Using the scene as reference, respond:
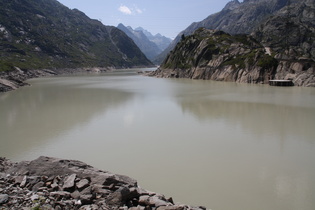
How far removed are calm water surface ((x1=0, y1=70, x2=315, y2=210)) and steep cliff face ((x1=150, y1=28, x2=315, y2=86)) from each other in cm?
4409

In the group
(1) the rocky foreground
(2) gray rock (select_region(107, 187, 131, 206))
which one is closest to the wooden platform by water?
(1) the rocky foreground

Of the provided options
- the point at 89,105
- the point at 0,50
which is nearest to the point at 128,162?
the point at 89,105

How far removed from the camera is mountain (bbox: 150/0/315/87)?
2936 inches

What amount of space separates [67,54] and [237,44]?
132m

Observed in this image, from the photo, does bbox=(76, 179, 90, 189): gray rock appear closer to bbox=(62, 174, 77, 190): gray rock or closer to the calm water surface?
bbox=(62, 174, 77, 190): gray rock

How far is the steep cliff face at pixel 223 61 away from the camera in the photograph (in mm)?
76562

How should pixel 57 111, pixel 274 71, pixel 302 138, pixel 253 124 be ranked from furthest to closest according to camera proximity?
1. pixel 274 71
2. pixel 57 111
3. pixel 253 124
4. pixel 302 138

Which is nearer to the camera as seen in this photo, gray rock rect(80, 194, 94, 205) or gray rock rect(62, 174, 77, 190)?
gray rock rect(80, 194, 94, 205)

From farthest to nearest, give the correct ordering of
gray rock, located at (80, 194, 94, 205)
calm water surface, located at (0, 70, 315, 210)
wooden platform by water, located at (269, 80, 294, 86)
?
wooden platform by water, located at (269, 80, 294, 86), calm water surface, located at (0, 70, 315, 210), gray rock, located at (80, 194, 94, 205)

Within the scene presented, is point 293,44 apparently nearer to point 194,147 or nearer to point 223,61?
point 223,61

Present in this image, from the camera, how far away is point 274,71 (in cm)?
7594

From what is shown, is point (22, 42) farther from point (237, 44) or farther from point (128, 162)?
point (128, 162)

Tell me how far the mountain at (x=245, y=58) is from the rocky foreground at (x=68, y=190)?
6825 cm

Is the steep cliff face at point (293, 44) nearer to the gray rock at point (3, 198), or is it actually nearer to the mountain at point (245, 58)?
the mountain at point (245, 58)
